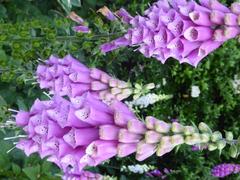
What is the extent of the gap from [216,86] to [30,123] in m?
1.81

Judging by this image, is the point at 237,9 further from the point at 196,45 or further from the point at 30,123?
the point at 30,123

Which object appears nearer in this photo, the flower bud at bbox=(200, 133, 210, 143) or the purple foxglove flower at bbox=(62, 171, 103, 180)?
the flower bud at bbox=(200, 133, 210, 143)

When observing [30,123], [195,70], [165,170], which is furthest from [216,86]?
[30,123]

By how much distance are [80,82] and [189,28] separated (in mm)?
454

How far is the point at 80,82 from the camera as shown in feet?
5.74

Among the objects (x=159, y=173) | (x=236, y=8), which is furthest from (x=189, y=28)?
(x=159, y=173)

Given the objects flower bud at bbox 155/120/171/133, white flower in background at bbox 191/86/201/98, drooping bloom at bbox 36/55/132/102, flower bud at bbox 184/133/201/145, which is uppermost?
flower bud at bbox 155/120/171/133

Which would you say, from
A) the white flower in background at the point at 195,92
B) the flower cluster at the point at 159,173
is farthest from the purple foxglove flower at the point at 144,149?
the white flower in background at the point at 195,92

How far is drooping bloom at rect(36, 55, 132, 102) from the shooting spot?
1715 millimetres

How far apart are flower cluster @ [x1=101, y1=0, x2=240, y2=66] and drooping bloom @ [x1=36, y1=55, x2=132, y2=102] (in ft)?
0.62

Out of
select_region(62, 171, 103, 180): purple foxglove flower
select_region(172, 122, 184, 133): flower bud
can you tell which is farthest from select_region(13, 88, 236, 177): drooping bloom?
select_region(62, 171, 103, 180): purple foxglove flower

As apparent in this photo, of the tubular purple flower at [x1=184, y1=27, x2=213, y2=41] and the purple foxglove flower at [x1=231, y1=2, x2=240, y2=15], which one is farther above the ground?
the purple foxglove flower at [x1=231, y1=2, x2=240, y2=15]

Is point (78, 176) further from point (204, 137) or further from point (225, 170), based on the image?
point (225, 170)

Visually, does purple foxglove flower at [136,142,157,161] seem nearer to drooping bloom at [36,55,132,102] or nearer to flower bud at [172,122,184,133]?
flower bud at [172,122,184,133]
